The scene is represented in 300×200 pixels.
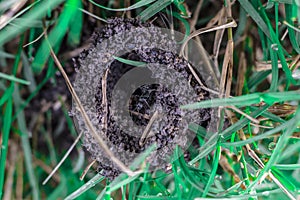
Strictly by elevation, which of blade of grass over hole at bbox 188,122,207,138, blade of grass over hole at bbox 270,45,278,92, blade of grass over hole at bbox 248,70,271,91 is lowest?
blade of grass over hole at bbox 188,122,207,138

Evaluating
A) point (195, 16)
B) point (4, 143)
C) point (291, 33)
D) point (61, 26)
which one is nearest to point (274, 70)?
point (291, 33)

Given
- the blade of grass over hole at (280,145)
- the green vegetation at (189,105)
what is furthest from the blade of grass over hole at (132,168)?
the blade of grass over hole at (280,145)

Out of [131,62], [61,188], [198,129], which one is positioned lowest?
[61,188]

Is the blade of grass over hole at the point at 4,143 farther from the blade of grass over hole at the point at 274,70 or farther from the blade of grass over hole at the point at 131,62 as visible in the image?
the blade of grass over hole at the point at 274,70

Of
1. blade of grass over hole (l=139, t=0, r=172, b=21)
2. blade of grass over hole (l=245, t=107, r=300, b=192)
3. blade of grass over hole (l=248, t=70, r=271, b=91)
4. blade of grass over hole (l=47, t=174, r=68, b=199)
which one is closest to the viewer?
blade of grass over hole (l=245, t=107, r=300, b=192)

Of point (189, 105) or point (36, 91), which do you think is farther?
point (36, 91)

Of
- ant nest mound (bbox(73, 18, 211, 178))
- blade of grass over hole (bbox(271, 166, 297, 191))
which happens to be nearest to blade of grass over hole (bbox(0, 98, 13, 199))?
ant nest mound (bbox(73, 18, 211, 178))

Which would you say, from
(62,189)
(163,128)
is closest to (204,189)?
(163,128)

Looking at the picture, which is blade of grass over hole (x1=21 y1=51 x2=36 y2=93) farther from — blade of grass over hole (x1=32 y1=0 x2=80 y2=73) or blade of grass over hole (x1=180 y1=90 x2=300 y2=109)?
blade of grass over hole (x1=180 y1=90 x2=300 y2=109)

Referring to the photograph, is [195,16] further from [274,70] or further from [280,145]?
[280,145]

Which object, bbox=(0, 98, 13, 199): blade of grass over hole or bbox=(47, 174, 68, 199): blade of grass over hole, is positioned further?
bbox=(47, 174, 68, 199): blade of grass over hole

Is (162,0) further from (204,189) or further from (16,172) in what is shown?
(16,172)
